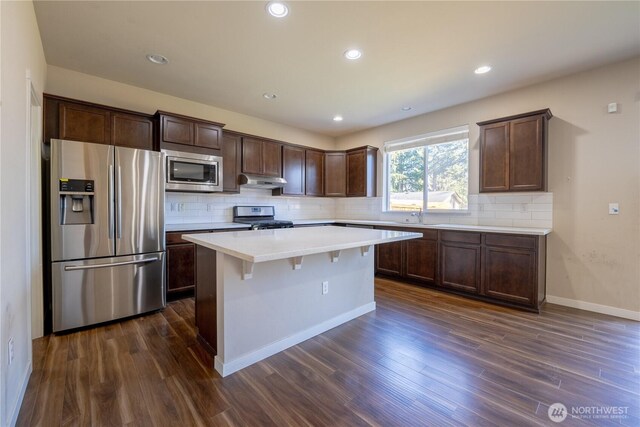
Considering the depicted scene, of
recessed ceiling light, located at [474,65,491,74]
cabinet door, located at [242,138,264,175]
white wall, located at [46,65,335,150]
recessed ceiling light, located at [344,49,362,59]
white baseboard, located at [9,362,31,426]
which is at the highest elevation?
recessed ceiling light, located at [344,49,362,59]

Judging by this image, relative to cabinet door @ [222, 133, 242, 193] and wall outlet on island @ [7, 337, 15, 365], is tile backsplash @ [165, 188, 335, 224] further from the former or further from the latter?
wall outlet on island @ [7, 337, 15, 365]

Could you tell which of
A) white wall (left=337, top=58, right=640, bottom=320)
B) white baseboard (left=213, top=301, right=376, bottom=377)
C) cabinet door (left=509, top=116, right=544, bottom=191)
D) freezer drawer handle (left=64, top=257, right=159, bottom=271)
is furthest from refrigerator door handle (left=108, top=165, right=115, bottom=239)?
cabinet door (left=509, top=116, right=544, bottom=191)

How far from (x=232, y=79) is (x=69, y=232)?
2307 millimetres

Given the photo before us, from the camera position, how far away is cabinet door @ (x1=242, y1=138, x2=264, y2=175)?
170 inches

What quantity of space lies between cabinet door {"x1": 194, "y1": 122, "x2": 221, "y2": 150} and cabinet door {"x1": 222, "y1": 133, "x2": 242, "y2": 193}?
8.3 inches

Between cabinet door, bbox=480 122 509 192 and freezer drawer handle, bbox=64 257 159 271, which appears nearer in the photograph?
freezer drawer handle, bbox=64 257 159 271

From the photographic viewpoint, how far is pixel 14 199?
1662 mm

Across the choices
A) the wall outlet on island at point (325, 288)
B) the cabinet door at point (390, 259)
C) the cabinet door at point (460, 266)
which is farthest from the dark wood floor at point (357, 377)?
the cabinet door at point (390, 259)

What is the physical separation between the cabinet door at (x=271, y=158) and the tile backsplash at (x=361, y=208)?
1.44 feet

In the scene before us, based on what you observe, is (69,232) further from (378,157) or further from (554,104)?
(554,104)

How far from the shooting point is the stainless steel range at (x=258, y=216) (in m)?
4.30

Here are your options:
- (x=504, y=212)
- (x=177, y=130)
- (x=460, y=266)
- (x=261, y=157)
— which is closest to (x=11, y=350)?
(x=177, y=130)

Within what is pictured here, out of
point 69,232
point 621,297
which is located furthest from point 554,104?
point 69,232

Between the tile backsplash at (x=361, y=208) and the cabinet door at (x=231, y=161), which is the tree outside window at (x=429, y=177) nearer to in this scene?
the tile backsplash at (x=361, y=208)
